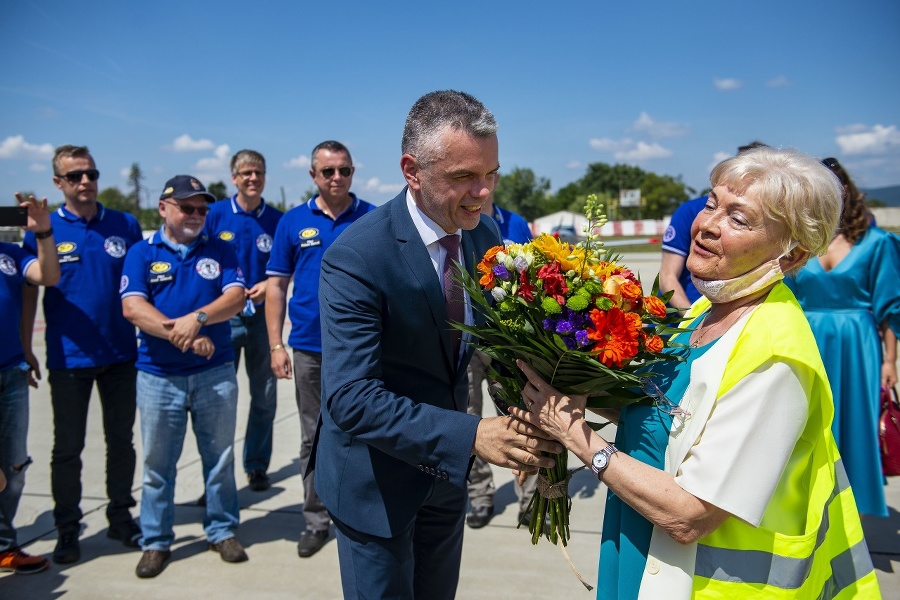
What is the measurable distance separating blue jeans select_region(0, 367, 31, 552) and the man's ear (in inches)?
123

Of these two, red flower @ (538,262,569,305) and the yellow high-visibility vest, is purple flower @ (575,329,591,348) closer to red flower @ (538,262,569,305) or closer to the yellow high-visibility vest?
red flower @ (538,262,569,305)

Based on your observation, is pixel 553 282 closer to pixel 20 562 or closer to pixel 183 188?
pixel 183 188

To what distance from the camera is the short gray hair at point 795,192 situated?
181 cm

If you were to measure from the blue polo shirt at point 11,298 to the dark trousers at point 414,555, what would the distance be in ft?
9.05

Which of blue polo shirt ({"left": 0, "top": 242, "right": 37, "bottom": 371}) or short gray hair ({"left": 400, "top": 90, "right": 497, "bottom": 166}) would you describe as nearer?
short gray hair ({"left": 400, "top": 90, "right": 497, "bottom": 166})

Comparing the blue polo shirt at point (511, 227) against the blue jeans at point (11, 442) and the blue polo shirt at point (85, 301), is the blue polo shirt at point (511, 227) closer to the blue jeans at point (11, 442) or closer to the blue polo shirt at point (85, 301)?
the blue polo shirt at point (85, 301)

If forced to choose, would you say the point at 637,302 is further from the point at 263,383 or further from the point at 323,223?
the point at 263,383

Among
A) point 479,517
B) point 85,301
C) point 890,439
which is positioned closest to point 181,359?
point 85,301

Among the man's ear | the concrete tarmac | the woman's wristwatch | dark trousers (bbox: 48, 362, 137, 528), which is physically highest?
the man's ear

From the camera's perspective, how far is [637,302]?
189 cm

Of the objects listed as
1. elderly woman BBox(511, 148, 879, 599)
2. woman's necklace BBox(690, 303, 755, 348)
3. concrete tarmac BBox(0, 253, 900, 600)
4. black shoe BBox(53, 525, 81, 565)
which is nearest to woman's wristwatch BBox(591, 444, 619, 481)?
elderly woman BBox(511, 148, 879, 599)

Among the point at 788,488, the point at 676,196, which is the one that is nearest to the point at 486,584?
the point at 788,488

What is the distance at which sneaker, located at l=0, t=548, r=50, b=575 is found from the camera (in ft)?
13.4

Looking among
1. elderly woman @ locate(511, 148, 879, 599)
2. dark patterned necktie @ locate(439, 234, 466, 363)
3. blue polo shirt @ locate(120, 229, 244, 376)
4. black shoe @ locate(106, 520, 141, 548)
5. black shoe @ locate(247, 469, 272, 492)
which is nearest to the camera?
elderly woman @ locate(511, 148, 879, 599)
